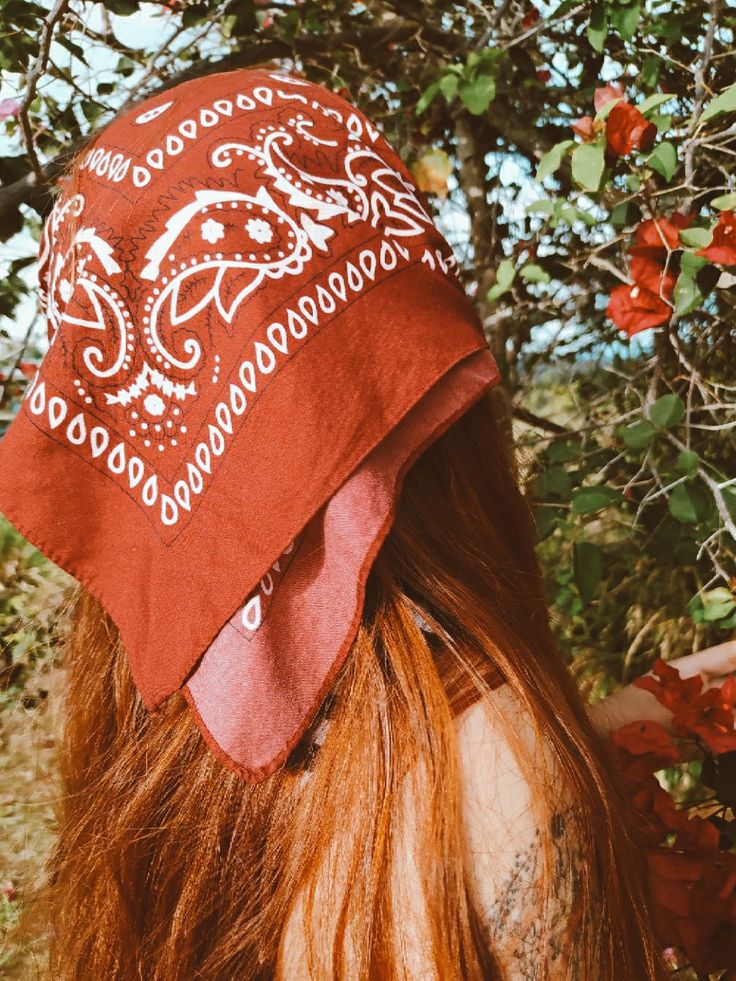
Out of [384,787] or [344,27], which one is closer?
[384,787]

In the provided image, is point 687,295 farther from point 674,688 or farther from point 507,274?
point 674,688

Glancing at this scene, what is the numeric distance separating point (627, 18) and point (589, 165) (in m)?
0.33

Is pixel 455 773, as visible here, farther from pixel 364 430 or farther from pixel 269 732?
pixel 364 430

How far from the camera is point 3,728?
1.85 metres

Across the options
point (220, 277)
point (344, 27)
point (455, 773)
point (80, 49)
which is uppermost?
point (344, 27)

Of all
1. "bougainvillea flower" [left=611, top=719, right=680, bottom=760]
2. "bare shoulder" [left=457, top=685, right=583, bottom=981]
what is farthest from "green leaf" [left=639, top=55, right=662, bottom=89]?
"bare shoulder" [left=457, top=685, right=583, bottom=981]

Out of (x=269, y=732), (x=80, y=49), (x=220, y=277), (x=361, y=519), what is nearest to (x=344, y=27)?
(x=80, y=49)

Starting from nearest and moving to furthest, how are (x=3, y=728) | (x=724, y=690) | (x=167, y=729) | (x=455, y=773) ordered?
(x=455, y=773) → (x=167, y=729) → (x=724, y=690) → (x=3, y=728)

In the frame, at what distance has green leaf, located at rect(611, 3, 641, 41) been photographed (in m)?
1.32

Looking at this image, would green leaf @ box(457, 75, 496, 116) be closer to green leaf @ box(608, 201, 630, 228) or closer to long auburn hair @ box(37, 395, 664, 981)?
green leaf @ box(608, 201, 630, 228)

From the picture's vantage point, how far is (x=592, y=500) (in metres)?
1.37

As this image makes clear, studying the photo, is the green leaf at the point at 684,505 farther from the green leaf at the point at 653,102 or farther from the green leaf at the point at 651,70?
the green leaf at the point at 651,70

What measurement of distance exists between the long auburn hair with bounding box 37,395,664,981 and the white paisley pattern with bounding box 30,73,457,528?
9.3 inches

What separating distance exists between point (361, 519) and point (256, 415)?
15cm
